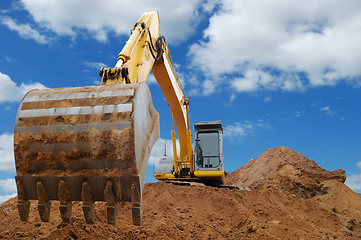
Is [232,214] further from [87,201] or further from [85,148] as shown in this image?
[85,148]

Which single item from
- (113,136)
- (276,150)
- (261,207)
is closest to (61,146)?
(113,136)

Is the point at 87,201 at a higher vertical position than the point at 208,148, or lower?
lower

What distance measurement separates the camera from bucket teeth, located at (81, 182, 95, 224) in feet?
12.3

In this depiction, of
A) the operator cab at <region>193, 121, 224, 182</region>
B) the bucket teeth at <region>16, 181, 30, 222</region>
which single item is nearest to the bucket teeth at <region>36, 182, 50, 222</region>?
the bucket teeth at <region>16, 181, 30, 222</region>

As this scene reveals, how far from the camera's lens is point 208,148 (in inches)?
462

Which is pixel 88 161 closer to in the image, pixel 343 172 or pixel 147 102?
pixel 147 102

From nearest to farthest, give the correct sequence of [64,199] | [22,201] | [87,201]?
1. [87,201]
2. [64,199]
3. [22,201]

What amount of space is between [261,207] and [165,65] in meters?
5.35

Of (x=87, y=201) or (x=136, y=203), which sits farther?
(x=87, y=201)

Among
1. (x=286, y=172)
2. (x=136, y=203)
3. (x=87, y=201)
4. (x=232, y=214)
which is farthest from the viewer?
(x=286, y=172)

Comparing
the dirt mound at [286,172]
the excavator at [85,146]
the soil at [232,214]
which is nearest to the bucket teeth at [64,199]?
the excavator at [85,146]

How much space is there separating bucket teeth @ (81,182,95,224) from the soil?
6.47 feet

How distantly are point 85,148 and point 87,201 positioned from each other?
0.68 meters

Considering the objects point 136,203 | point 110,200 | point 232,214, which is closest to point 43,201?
point 110,200
